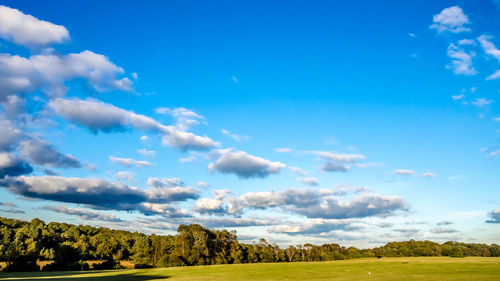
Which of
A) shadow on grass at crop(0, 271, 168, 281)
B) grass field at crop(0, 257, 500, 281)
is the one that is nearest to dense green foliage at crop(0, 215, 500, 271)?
shadow on grass at crop(0, 271, 168, 281)

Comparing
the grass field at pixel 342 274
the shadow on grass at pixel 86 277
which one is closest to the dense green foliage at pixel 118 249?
the shadow on grass at pixel 86 277

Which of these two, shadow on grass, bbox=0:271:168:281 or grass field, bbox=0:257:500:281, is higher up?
grass field, bbox=0:257:500:281

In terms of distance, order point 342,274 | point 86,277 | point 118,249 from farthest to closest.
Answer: point 118,249
point 86,277
point 342,274

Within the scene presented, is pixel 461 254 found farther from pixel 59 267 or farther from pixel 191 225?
pixel 59 267

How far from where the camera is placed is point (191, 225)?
16450 centimetres

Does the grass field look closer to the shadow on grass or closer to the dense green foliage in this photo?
the shadow on grass

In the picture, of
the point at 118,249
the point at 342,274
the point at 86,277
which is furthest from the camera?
the point at 118,249

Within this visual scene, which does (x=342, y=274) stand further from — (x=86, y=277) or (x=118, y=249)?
(x=118, y=249)

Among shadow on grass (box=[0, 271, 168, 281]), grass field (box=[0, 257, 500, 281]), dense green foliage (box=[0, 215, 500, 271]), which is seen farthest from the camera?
dense green foliage (box=[0, 215, 500, 271])

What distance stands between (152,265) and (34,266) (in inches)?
1807

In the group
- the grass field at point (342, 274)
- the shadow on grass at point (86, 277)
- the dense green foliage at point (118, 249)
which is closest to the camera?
the grass field at point (342, 274)

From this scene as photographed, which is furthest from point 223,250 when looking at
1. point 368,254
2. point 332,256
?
point 368,254

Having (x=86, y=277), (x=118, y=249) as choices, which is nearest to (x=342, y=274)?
(x=86, y=277)

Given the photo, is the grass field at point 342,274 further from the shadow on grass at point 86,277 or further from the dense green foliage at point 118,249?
the dense green foliage at point 118,249
